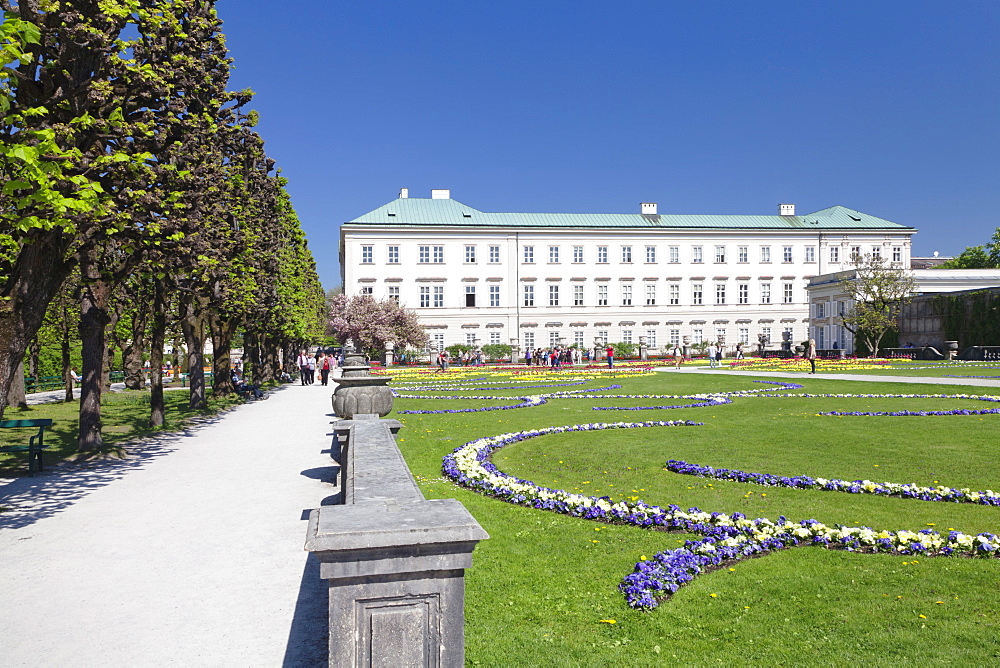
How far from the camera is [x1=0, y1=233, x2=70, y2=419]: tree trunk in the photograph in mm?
7574

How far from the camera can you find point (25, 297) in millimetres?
7848

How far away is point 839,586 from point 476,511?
12.5ft

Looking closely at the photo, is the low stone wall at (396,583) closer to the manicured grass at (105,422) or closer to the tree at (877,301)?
the manicured grass at (105,422)

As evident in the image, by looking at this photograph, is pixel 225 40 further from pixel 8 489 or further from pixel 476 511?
pixel 476 511

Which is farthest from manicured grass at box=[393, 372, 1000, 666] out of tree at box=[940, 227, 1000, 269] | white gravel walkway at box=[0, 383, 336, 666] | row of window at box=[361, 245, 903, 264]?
tree at box=[940, 227, 1000, 269]

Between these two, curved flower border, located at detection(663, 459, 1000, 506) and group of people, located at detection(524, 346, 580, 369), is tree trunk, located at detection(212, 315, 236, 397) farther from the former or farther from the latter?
group of people, located at detection(524, 346, 580, 369)

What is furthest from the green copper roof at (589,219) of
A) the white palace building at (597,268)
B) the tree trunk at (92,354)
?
the tree trunk at (92,354)

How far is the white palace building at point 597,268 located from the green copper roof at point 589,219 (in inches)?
8.4

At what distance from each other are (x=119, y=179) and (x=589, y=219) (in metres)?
66.3

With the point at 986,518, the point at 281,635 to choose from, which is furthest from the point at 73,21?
the point at 986,518

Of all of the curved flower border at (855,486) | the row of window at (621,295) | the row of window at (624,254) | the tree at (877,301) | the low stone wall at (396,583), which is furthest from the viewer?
the row of window at (621,295)

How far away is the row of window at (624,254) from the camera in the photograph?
219ft

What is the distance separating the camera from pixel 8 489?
9.96 metres

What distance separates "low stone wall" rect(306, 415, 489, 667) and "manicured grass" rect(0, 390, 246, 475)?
11324 mm
